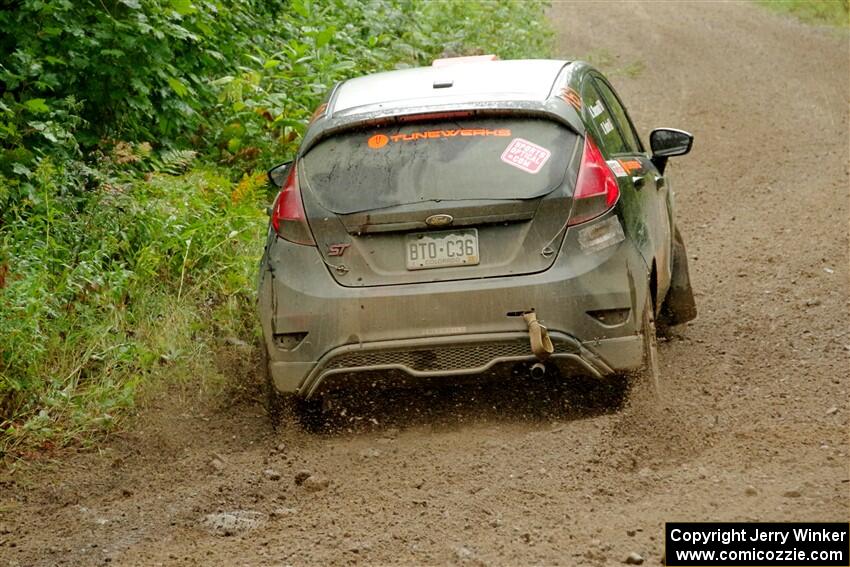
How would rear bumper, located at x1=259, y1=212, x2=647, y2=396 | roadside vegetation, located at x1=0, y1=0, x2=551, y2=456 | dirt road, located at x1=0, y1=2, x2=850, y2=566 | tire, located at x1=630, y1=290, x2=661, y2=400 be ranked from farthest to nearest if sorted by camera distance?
roadside vegetation, located at x1=0, y1=0, x2=551, y2=456 → tire, located at x1=630, y1=290, x2=661, y2=400 → rear bumper, located at x1=259, y1=212, x2=647, y2=396 → dirt road, located at x1=0, y1=2, x2=850, y2=566

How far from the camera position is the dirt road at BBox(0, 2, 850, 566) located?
4707mm

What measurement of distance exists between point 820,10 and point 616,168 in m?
18.7

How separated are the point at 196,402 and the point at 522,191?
7.62 ft

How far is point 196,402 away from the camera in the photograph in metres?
7.00

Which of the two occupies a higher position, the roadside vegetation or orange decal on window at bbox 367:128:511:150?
orange decal on window at bbox 367:128:511:150

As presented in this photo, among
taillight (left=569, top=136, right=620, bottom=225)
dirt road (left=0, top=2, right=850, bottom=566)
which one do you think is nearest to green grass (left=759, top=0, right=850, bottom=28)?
dirt road (left=0, top=2, right=850, bottom=566)

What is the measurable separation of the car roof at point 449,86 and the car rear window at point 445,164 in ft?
0.52

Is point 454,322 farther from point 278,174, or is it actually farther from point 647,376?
point 278,174

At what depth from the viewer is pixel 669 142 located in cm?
746

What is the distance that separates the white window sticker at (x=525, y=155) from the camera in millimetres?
5891

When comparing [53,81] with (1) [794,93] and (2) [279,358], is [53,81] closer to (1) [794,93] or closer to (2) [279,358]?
(2) [279,358]

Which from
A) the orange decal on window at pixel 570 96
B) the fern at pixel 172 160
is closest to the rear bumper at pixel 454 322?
the orange decal on window at pixel 570 96

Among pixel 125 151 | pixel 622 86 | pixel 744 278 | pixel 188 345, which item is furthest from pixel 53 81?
pixel 622 86

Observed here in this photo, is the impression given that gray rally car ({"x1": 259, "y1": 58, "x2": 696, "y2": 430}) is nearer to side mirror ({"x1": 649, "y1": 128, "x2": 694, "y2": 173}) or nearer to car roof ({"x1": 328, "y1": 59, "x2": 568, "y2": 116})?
car roof ({"x1": 328, "y1": 59, "x2": 568, "y2": 116})
